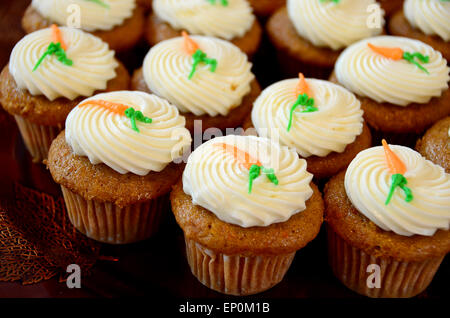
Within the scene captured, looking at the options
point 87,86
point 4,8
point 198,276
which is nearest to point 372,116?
point 198,276

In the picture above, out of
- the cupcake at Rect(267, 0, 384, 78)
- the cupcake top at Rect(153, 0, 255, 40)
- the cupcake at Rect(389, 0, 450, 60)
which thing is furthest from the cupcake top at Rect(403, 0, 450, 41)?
the cupcake top at Rect(153, 0, 255, 40)

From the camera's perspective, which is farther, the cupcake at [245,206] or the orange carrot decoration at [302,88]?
the orange carrot decoration at [302,88]

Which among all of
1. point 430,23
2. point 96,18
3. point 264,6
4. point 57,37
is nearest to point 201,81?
point 57,37

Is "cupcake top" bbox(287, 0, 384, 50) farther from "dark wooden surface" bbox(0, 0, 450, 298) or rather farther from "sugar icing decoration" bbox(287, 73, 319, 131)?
"dark wooden surface" bbox(0, 0, 450, 298)

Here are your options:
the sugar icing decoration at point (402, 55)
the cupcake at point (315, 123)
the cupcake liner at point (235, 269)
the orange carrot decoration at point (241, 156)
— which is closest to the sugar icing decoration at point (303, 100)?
the cupcake at point (315, 123)

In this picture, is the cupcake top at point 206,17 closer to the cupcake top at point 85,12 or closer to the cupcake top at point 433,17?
the cupcake top at point 85,12

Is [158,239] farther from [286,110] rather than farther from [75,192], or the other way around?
[286,110]
